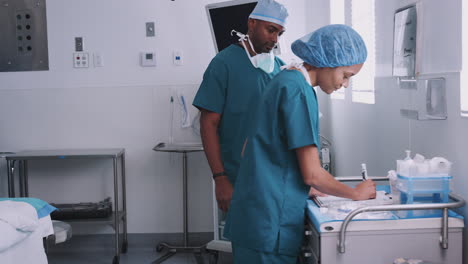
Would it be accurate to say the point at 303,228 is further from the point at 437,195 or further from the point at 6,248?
the point at 6,248

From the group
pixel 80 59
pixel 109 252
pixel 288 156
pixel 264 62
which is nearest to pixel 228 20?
pixel 264 62

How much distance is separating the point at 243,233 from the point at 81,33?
2936mm

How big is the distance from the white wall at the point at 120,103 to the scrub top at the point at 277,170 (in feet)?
8.25

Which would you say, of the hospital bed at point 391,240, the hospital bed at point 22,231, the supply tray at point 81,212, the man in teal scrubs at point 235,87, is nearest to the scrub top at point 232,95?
the man in teal scrubs at point 235,87

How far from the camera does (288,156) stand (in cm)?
162

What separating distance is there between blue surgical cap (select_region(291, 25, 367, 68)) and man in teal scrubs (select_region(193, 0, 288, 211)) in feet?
1.63

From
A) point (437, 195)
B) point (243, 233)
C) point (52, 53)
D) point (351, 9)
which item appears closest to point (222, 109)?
point (243, 233)

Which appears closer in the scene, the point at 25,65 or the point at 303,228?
the point at 303,228

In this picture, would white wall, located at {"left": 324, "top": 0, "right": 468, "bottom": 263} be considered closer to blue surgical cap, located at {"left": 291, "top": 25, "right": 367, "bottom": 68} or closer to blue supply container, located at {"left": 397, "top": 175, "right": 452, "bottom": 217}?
blue supply container, located at {"left": 397, "top": 175, "right": 452, "bottom": 217}

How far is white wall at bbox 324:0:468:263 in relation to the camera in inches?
65.7

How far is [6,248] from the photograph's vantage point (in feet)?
7.73

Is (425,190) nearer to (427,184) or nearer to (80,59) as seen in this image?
(427,184)

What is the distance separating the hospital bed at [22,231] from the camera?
7.76 ft

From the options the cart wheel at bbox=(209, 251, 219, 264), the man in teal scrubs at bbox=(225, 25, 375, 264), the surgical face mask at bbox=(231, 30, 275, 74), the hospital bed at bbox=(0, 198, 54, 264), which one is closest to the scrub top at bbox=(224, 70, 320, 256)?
the man in teal scrubs at bbox=(225, 25, 375, 264)
